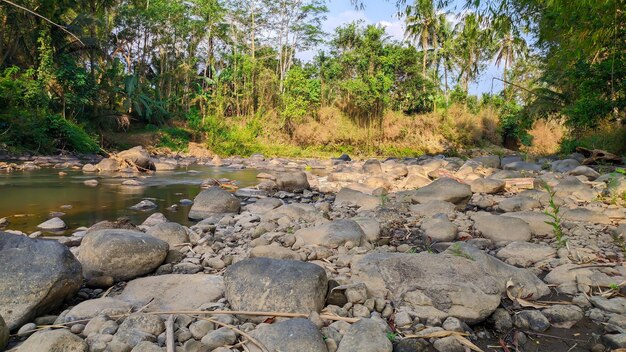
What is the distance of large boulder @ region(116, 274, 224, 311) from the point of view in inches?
94.3

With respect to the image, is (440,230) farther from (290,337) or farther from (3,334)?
(3,334)

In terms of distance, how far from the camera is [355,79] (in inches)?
899

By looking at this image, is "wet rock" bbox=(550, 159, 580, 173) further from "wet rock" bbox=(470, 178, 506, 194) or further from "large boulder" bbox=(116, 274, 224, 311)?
"large boulder" bbox=(116, 274, 224, 311)

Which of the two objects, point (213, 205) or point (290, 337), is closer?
point (290, 337)

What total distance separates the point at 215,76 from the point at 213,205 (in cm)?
2011

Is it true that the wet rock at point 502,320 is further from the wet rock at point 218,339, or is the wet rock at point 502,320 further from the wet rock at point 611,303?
the wet rock at point 218,339

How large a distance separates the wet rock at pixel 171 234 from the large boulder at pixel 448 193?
128 inches

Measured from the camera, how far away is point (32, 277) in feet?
7.37

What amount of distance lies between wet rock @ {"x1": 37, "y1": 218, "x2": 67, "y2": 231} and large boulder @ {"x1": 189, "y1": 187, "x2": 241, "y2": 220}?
1.53 m

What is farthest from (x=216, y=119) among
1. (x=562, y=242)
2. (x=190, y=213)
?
(x=562, y=242)

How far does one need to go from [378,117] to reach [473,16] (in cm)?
1888

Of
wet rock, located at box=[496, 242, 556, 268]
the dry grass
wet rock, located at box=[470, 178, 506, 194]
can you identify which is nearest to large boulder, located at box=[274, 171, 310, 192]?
wet rock, located at box=[470, 178, 506, 194]

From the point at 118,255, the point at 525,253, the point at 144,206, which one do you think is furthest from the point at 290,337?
the point at 144,206

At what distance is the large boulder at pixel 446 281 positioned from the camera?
222cm
